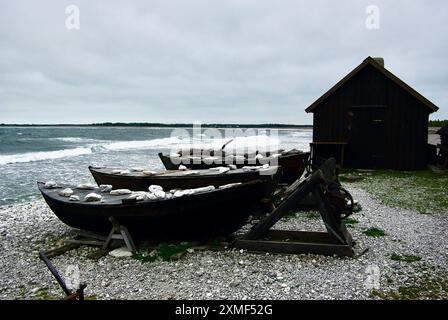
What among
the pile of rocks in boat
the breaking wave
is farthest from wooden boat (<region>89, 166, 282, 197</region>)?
the breaking wave

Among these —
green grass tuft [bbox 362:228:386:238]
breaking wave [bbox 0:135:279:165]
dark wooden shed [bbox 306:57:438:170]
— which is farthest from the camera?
breaking wave [bbox 0:135:279:165]

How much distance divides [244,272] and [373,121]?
14.8 metres

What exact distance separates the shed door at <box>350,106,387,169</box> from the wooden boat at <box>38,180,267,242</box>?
12.6 m

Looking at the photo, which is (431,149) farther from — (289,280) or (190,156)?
(289,280)

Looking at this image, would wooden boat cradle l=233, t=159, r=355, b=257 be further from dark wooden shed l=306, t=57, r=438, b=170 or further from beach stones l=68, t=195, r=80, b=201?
dark wooden shed l=306, t=57, r=438, b=170

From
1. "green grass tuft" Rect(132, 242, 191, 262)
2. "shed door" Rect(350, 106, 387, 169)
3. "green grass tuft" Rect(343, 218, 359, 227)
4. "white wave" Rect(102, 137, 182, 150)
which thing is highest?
"shed door" Rect(350, 106, 387, 169)

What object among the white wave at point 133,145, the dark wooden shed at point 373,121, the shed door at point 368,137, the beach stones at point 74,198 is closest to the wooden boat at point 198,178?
the beach stones at point 74,198

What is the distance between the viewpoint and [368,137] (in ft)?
59.8

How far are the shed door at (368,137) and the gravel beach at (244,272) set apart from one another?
10354 millimetres

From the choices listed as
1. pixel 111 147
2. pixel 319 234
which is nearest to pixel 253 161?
pixel 319 234

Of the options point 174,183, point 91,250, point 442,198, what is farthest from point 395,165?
point 91,250

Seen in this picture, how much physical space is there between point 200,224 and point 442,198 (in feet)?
29.8

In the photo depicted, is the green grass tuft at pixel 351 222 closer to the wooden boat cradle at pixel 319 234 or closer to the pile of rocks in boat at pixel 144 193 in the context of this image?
the wooden boat cradle at pixel 319 234

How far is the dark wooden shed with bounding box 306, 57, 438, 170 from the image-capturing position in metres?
17.5
